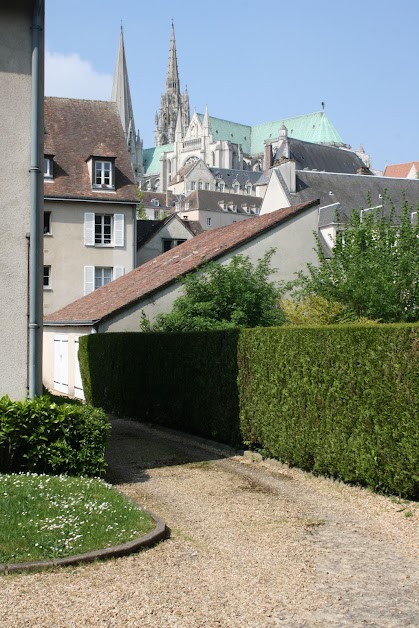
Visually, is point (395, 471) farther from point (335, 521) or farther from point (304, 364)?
point (304, 364)

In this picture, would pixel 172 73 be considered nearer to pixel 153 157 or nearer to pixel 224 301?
pixel 153 157

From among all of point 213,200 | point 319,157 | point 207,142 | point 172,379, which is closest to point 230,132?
point 207,142

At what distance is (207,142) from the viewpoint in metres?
161

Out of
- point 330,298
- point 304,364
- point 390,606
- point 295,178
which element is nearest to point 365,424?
point 304,364

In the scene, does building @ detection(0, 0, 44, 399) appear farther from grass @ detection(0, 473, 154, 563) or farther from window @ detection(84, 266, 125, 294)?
window @ detection(84, 266, 125, 294)

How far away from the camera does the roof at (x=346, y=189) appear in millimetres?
54188

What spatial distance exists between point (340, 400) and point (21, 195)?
542 centimetres

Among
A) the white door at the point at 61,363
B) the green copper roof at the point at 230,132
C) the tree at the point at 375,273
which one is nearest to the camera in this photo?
the tree at the point at 375,273

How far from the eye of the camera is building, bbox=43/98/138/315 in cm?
3819

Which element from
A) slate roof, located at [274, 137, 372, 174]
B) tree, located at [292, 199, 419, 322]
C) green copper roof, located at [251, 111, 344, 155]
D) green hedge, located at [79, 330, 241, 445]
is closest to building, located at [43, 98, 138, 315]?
green hedge, located at [79, 330, 241, 445]

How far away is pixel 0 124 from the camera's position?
10852 mm

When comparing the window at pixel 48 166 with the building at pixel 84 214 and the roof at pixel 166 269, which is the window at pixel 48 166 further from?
the roof at pixel 166 269

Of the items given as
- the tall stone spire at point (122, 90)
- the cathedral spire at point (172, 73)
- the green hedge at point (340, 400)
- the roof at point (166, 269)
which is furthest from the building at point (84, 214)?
the cathedral spire at point (172, 73)

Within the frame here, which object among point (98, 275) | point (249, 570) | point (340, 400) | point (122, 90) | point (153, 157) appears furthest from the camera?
point (153, 157)
